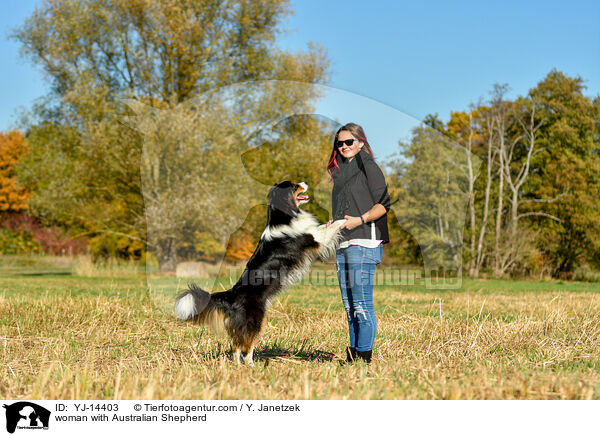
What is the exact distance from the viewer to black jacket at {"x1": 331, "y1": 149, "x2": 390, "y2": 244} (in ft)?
13.9

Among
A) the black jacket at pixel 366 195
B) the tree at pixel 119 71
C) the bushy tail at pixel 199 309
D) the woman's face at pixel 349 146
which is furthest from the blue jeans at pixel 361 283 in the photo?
the tree at pixel 119 71

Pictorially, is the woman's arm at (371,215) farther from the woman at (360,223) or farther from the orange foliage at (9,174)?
the orange foliage at (9,174)

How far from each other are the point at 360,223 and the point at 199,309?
5.89 ft

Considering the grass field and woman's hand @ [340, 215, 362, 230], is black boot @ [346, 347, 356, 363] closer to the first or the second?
the grass field

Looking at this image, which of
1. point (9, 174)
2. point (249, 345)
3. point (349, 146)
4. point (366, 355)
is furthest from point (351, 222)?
point (9, 174)

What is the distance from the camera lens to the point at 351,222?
415 cm

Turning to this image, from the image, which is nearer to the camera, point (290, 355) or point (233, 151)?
point (290, 355)

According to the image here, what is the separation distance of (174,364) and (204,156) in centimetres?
853

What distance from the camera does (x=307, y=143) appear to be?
988cm

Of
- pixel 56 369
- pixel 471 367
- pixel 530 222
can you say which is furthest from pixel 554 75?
pixel 56 369

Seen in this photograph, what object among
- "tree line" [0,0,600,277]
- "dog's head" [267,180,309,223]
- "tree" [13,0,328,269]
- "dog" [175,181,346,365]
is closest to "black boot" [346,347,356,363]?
"dog" [175,181,346,365]

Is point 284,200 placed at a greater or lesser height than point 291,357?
greater

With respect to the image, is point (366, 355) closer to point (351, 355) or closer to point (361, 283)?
point (351, 355)
